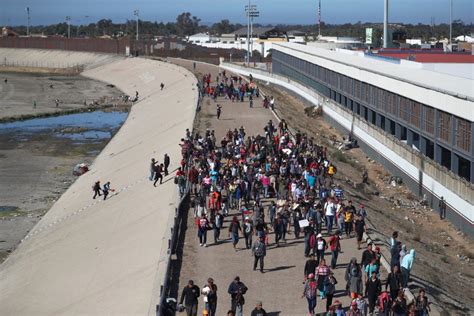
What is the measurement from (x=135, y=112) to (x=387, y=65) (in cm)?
3115

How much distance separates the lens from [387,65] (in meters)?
42.2

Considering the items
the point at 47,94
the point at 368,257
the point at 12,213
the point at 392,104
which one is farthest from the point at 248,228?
the point at 47,94

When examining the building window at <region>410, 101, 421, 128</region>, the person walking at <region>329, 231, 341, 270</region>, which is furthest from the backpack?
the building window at <region>410, 101, 421, 128</region>

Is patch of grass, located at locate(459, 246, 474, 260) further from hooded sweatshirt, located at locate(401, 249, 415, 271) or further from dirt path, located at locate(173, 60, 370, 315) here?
hooded sweatshirt, located at locate(401, 249, 415, 271)

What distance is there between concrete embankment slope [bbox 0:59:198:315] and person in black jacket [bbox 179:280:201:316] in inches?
32.8

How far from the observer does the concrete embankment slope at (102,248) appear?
67.8ft

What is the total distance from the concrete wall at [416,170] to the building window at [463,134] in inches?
40.8

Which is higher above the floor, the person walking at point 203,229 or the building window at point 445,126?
the building window at point 445,126

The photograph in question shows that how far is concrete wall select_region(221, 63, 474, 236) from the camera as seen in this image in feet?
94.8

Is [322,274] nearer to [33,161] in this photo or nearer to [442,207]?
[442,207]

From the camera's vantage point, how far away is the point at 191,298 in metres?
16.8

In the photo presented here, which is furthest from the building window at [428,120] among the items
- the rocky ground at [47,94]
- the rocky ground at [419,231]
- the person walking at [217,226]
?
the rocky ground at [47,94]

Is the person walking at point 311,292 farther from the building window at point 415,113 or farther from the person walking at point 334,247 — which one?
the building window at point 415,113

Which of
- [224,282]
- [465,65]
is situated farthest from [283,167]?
[465,65]
